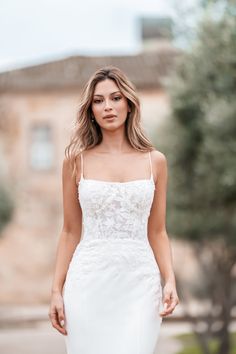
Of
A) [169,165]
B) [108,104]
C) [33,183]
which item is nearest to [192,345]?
[169,165]

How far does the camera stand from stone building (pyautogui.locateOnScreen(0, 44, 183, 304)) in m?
34.3

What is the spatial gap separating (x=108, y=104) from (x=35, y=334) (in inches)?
707

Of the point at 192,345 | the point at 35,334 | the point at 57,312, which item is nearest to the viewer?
the point at 57,312

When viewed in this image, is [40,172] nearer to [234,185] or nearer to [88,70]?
[88,70]

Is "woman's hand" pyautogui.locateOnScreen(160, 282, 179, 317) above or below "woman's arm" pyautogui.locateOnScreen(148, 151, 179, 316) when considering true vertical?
below

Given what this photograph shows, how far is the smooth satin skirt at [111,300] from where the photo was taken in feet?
16.4

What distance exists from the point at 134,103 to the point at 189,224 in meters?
13.7

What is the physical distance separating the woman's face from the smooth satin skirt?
69 cm

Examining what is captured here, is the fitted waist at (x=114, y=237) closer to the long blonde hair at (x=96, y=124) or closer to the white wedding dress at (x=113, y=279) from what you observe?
the white wedding dress at (x=113, y=279)

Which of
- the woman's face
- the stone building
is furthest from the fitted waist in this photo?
the stone building

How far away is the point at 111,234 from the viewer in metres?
5.14

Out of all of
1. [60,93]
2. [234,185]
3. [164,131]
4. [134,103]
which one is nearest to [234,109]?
[234,185]

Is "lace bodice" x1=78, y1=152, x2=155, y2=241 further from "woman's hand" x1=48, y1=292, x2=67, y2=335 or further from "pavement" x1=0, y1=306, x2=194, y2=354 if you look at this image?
"pavement" x1=0, y1=306, x2=194, y2=354

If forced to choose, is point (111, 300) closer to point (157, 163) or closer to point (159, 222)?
point (159, 222)
